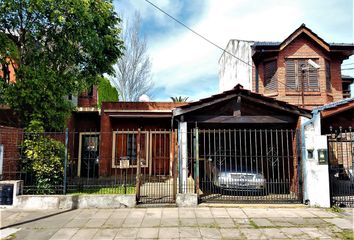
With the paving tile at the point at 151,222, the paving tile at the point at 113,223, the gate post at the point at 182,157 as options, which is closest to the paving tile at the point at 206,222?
the paving tile at the point at 151,222

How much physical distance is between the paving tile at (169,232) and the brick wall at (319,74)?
1048 cm

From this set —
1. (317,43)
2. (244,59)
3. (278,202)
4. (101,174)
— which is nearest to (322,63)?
(317,43)

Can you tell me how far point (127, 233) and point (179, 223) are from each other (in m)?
1.29

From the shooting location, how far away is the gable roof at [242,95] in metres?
8.41

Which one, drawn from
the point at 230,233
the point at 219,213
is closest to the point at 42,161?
the point at 219,213

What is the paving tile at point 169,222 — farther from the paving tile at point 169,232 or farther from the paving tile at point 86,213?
the paving tile at point 86,213

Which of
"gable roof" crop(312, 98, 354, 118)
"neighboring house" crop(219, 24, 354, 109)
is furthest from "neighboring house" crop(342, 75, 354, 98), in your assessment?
"gable roof" crop(312, 98, 354, 118)

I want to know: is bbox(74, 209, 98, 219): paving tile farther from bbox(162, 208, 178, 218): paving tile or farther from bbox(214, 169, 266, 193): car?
bbox(214, 169, 266, 193): car

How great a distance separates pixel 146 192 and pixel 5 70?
23.8ft

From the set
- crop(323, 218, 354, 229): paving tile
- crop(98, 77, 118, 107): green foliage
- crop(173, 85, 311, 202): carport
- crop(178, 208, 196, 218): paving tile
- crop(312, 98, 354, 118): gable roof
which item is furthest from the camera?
crop(98, 77, 118, 107): green foliage

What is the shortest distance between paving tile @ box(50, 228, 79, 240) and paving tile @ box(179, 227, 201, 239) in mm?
2309

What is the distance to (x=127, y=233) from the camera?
551 cm

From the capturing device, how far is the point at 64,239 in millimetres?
5203

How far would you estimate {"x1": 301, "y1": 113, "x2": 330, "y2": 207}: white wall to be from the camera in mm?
7645
